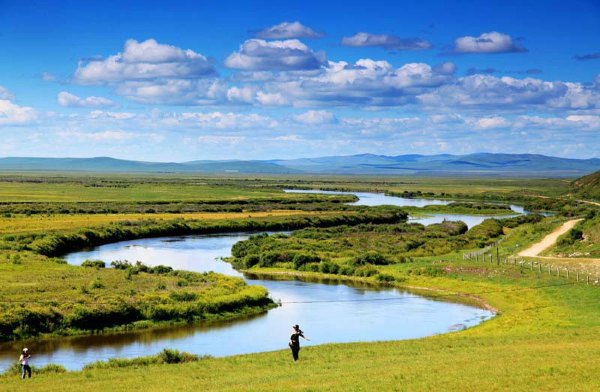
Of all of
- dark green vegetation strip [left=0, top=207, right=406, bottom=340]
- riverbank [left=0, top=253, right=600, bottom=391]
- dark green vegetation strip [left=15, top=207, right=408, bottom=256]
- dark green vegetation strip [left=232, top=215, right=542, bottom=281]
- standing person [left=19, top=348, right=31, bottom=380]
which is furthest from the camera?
dark green vegetation strip [left=15, top=207, right=408, bottom=256]

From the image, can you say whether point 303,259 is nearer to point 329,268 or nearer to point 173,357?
point 329,268

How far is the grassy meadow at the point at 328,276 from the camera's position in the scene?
25.9m

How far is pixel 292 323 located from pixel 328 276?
1986cm

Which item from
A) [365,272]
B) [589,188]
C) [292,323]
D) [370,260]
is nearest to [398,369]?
[292,323]

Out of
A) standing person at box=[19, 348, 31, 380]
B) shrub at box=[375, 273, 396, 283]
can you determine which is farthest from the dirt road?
standing person at box=[19, 348, 31, 380]

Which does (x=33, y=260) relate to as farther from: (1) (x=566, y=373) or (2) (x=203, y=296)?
(1) (x=566, y=373)

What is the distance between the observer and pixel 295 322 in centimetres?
4606

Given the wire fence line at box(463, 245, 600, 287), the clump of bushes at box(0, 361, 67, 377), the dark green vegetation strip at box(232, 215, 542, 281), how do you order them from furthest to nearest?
the dark green vegetation strip at box(232, 215, 542, 281) → the wire fence line at box(463, 245, 600, 287) → the clump of bushes at box(0, 361, 67, 377)

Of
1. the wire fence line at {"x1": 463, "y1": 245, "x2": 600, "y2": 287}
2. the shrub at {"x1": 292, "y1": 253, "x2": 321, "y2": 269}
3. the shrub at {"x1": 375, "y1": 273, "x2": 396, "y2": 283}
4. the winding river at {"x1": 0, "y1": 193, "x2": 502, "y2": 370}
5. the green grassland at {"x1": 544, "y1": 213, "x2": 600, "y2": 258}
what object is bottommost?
the winding river at {"x1": 0, "y1": 193, "x2": 502, "y2": 370}

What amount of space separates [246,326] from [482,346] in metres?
16.9

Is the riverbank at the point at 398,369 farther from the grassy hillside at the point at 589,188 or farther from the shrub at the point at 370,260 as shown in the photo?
the grassy hillside at the point at 589,188

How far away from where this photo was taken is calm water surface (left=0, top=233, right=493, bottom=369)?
3806 cm

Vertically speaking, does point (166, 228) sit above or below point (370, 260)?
above

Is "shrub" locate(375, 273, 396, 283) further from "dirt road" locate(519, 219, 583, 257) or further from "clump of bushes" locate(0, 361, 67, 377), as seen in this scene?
"clump of bushes" locate(0, 361, 67, 377)
